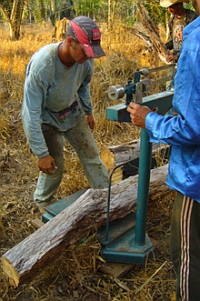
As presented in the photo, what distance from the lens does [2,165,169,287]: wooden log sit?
2.34 m

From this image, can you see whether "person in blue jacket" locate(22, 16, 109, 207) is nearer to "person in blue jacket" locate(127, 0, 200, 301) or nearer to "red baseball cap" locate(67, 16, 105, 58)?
"red baseball cap" locate(67, 16, 105, 58)

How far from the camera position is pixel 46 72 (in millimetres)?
2754

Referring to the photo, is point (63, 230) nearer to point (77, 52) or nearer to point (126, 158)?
point (77, 52)

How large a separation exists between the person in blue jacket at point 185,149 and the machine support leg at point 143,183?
500mm

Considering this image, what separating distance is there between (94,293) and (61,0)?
1256cm

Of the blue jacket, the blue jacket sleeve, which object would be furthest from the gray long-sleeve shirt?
the blue jacket sleeve

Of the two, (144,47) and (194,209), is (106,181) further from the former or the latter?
(144,47)

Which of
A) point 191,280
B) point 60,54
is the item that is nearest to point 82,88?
point 60,54

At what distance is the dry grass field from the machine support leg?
0.92 ft

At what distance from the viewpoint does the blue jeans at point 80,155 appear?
3.27 meters

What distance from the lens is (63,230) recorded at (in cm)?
256

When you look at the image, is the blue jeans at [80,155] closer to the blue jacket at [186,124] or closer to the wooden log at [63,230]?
the wooden log at [63,230]

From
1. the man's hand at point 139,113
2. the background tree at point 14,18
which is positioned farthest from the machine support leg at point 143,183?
the background tree at point 14,18

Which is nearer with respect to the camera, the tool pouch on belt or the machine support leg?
the machine support leg
